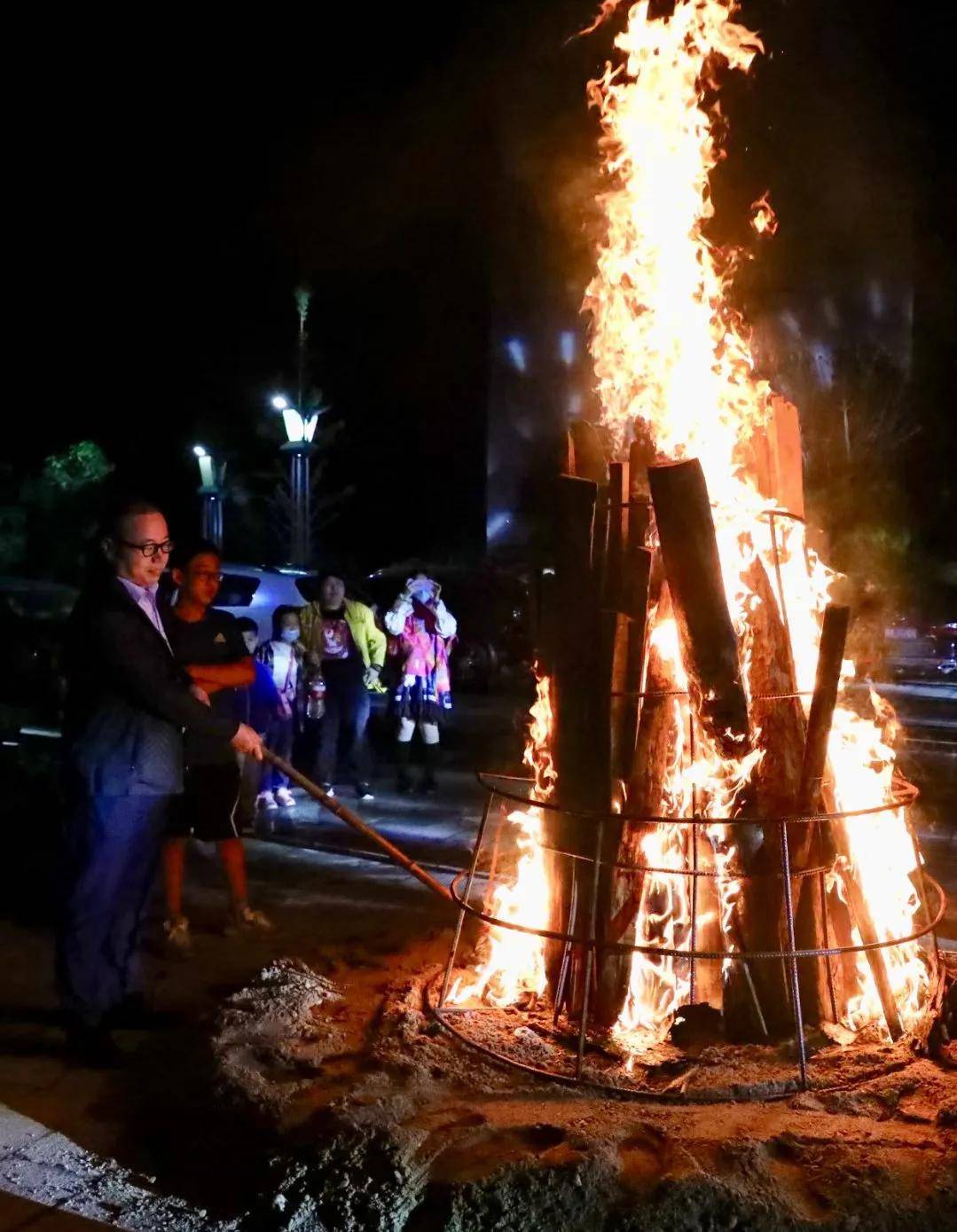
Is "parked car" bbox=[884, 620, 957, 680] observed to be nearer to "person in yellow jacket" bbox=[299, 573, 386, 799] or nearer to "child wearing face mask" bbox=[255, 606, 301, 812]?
"person in yellow jacket" bbox=[299, 573, 386, 799]

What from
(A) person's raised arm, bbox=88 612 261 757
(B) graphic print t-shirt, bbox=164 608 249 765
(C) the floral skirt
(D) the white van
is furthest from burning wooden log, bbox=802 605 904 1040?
(D) the white van

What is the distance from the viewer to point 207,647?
223 inches

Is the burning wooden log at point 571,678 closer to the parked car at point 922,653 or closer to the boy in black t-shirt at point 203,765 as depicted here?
the boy in black t-shirt at point 203,765

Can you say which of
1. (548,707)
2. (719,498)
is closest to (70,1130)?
(548,707)

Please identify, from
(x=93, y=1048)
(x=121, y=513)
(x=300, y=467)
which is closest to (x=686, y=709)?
(x=121, y=513)

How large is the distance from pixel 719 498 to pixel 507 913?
2159 mm

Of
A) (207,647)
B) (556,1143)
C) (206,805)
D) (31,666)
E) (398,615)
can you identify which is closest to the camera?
(556,1143)

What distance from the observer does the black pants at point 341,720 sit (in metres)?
9.40

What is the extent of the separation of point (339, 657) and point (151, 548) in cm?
479

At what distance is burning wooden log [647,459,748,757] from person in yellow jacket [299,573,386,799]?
571 centimetres

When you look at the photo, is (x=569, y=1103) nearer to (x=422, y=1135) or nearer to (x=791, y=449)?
(x=422, y=1135)

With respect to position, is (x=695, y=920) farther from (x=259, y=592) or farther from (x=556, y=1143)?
(x=259, y=592)

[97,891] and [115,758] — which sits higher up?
[115,758]

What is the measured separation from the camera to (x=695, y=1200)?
9.35 feet
